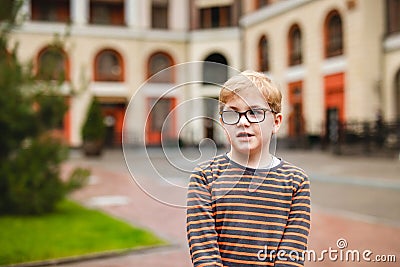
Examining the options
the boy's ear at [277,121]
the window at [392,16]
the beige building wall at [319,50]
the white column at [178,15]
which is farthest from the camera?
the white column at [178,15]

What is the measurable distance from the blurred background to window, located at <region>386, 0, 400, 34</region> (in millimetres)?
53

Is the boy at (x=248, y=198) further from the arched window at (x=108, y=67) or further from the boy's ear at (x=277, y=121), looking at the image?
the arched window at (x=108, y=67)

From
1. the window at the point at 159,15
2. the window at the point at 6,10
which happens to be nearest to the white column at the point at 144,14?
the window at the point at 159,15

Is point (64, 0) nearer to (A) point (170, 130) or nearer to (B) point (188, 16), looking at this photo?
(B) point (188, 16)

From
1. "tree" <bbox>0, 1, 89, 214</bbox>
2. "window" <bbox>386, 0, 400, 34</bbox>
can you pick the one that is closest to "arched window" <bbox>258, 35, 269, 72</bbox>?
"window" <bbox>386, 0, 400, 34</bbox>

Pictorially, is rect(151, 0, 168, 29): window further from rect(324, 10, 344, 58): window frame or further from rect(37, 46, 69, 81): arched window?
rect(37, 46, 69, 81): arched window

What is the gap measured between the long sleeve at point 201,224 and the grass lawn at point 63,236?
12.6ft

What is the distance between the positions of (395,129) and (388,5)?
8105 millimetres

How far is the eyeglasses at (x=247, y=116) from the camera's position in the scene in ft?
6.13

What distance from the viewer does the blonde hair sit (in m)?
1.88

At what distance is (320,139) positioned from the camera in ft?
83.7

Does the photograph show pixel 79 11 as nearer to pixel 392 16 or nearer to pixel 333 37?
pixel 333 37

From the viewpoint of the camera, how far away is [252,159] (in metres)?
1.95

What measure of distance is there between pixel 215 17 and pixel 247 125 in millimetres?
34876
